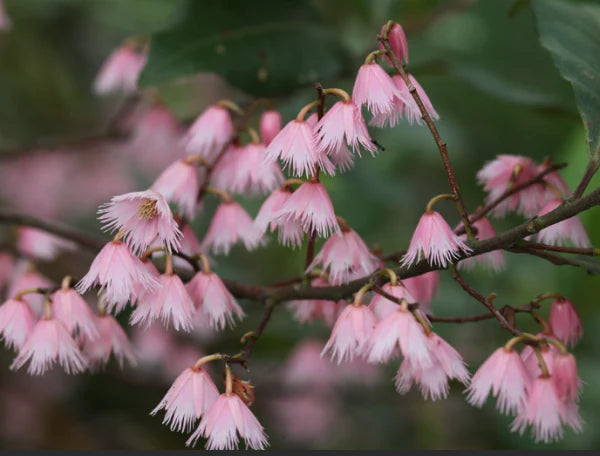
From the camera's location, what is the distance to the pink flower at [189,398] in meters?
0.96

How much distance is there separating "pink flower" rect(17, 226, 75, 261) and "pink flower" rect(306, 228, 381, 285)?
0.67 metres

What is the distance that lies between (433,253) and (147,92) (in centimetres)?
116

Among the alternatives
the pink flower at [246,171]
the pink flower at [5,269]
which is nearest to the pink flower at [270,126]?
the pink flower at [246,171]

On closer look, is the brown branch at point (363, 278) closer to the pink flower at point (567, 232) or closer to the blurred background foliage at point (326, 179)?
the pink flower at point (567, 232)

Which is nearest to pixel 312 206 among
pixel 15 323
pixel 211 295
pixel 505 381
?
pixel 211 295

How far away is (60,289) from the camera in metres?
1.08

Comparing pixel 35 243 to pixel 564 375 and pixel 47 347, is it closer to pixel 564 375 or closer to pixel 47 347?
pixel 47 347

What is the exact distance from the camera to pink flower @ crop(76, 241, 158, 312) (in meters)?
0.95

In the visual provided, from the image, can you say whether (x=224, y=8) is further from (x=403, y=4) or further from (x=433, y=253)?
(x=433, y=253)

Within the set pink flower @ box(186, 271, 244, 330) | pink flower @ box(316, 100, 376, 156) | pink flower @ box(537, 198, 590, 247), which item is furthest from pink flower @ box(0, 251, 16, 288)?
pink flower @ box(537, 198, 590, 247)

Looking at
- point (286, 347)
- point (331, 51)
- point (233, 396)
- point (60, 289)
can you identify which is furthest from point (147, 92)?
point (233, 396)

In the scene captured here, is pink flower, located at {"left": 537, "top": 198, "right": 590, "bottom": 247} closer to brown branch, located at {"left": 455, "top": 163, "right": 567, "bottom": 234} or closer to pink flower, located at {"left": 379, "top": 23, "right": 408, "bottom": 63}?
brown branch, located at {"left": 455, "top": 163, "right": 567, "bottom": 234}

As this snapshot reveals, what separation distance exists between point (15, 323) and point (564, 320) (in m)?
0.68

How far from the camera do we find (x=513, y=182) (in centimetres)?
113
